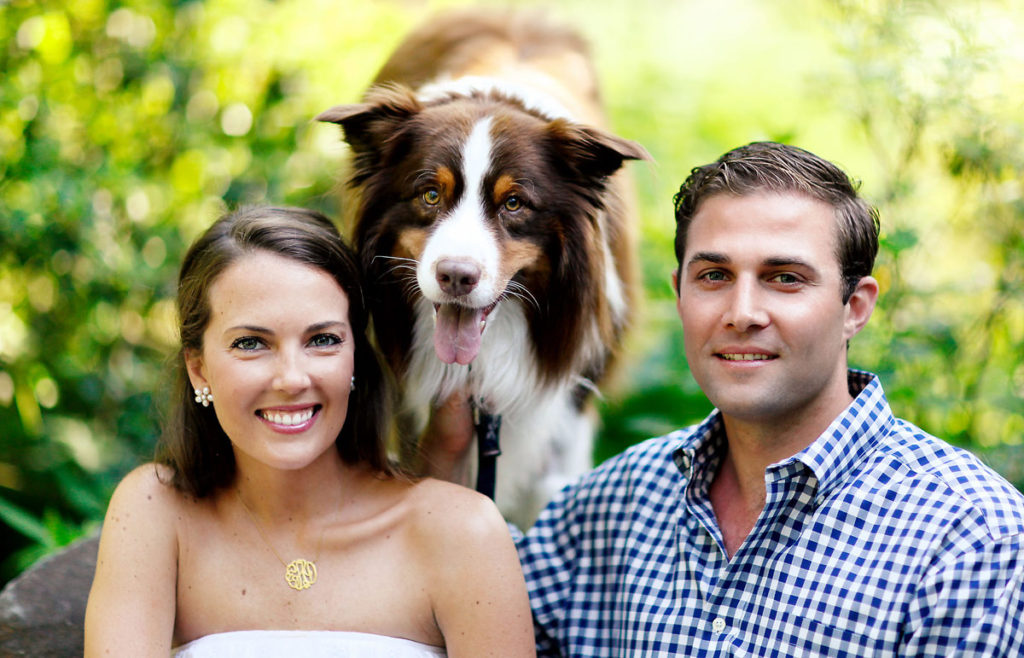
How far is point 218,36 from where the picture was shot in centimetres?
403

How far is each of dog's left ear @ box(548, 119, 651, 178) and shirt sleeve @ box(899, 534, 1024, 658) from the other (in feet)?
3.97

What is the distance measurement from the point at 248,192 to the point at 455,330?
1860 mm

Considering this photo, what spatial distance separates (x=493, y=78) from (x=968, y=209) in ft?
5.48

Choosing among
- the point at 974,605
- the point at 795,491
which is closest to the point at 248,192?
the point at 795,491

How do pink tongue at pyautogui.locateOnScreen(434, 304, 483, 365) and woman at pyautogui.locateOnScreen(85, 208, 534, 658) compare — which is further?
pink tongue at pyautogui.locateOnScreen(434, 304, 483, 365)

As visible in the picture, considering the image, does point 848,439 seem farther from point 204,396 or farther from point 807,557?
point 204,396

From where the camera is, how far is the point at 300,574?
203cm

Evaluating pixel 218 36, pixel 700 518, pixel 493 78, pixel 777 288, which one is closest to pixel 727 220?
pixel 777 288

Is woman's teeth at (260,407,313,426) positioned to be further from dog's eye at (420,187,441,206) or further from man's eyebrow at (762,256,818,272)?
man's eyebrow at (762,256,818,272)

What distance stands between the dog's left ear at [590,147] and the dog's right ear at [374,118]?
37 centimetres

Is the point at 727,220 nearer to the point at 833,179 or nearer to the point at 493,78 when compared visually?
the point at 833,179

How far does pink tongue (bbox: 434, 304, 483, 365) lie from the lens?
2332mm

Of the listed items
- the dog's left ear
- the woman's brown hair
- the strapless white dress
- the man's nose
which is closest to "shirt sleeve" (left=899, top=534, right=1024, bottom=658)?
the man's nose

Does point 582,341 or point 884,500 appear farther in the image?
point 582,341
